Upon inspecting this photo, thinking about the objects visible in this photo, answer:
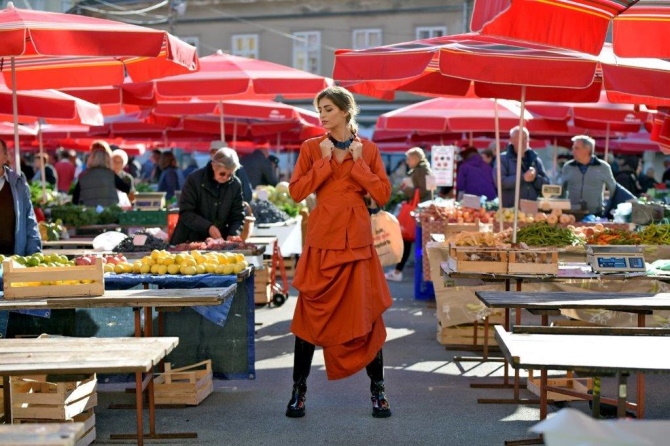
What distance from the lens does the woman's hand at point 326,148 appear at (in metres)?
6.40

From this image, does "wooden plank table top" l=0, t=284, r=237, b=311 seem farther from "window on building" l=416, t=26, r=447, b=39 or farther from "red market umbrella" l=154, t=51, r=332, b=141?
"window on building" l=416, t=26, r=447, b=39

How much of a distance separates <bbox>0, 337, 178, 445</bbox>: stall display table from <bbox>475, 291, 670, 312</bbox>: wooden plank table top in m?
2.11

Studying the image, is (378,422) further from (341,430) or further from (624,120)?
(624,120)

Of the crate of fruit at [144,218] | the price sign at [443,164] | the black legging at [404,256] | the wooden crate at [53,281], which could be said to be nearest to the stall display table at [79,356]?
the wooden crate at [53,281]

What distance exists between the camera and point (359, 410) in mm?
6945

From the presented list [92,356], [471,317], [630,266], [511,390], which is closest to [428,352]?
[471,317]

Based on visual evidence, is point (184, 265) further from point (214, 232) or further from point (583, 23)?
point (583, 23)

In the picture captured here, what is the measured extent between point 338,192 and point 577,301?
1617 millimetres

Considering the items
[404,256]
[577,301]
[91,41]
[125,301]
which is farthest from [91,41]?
[404,256]

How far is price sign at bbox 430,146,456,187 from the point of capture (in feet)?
44.7

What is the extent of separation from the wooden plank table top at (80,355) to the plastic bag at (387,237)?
6.39m

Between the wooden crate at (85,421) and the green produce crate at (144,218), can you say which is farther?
the green produce crate at (144,218)

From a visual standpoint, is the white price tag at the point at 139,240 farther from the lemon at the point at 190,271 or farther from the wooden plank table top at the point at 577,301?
the wooden plank table top at the point at 577,301

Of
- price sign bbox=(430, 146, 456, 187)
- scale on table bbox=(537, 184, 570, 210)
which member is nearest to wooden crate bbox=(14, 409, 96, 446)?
scale on table bbox=(537, 184, 570, 210)
